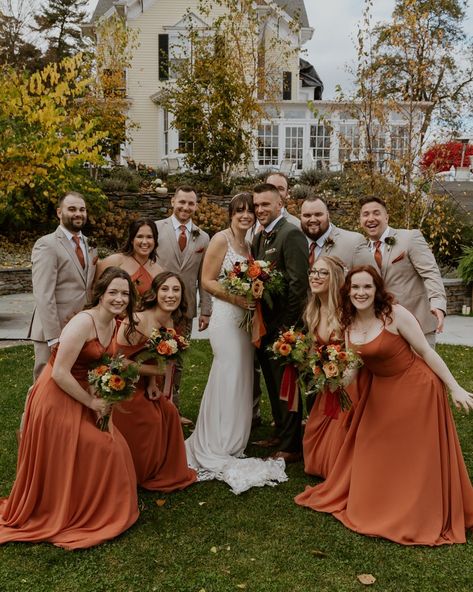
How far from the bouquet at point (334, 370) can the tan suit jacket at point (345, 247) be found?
128 centimetres

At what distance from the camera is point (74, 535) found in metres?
4.18

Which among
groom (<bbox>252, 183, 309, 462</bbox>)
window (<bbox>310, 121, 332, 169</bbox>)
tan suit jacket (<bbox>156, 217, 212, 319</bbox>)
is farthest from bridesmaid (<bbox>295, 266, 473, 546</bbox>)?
window (<bbox>310, 121, 332, 169</bbox>)

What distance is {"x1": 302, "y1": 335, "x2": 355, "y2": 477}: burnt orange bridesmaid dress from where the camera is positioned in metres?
5.11

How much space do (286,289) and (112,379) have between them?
6.40ft

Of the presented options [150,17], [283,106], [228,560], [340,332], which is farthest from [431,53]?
[150,17]

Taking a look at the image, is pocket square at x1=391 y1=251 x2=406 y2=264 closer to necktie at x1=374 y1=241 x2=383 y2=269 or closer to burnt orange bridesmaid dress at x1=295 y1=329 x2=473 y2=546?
necktie at x1=374 y1=241 x2=383 y2=269

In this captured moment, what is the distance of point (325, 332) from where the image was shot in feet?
16.4

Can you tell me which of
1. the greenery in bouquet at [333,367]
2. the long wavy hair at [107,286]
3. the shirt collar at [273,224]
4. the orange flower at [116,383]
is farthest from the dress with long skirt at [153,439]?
the shirt collar at [273,224]

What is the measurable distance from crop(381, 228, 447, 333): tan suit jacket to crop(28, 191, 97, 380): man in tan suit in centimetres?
280

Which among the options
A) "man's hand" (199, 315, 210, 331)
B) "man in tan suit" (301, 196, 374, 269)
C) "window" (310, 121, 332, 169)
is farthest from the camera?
"window" (310, 121, 332, 169)

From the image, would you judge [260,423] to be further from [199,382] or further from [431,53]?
[431,53]

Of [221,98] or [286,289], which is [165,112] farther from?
[286,289]

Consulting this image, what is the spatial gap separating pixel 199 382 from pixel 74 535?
14.0 feet

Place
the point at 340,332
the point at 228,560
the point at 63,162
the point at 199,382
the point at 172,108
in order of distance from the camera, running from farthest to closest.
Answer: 1. the point at 172,108
2. the point at 63,162
3. the point at 199,382
4. the point at 340,332
5. the point at 228,560
